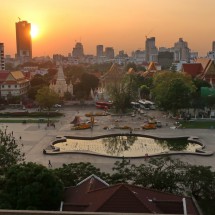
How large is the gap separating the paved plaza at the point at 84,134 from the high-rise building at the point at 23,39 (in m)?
134

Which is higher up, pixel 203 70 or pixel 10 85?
pixel 203 70

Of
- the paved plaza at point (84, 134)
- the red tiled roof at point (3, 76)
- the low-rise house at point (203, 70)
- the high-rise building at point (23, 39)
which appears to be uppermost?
the high-rise building at point (23, 39)

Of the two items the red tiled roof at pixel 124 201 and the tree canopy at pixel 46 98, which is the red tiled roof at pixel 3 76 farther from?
the red tiled roof at pixel 124 201

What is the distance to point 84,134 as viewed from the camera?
31594 millimetres

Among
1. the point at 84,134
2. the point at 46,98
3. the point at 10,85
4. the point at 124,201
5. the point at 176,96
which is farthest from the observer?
the point at 10,85

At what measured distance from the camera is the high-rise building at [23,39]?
172 m

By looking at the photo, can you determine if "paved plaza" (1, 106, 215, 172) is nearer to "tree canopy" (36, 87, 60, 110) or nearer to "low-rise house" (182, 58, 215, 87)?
"tree canopy" (36, 87, 60, 110)

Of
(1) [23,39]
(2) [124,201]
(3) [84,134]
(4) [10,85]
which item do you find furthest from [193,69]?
(1) [23,39]

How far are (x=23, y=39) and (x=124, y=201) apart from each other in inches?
6741

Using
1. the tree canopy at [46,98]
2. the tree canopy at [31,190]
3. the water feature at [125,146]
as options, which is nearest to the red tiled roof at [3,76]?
the tree canopy at [46,98]

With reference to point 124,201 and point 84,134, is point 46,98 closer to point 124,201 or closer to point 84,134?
point 84,134

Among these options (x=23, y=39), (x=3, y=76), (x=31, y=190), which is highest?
(x=23, y=39)

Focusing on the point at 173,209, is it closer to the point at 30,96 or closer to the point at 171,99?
the point at 171,99

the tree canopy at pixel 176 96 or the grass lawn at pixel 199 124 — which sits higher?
the tree canopy at pixel 176 96
